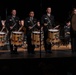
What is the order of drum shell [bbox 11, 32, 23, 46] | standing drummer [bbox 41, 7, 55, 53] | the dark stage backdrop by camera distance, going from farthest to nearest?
the dark stage backdrop < drum shell [bbox 11, 32, 23, 46] < standing drummer [bbox 41, 7, 55, 53]

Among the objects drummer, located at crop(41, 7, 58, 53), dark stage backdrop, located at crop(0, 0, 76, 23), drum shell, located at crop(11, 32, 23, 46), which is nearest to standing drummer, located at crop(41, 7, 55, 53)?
drummer, located at crop(41, 7, 58, 53)

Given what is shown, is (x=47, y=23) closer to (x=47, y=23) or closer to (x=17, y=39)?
(x=47, y=23)

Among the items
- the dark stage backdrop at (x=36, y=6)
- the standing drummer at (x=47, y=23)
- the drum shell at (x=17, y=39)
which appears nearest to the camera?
the standing drummer at (x=47, y=23)

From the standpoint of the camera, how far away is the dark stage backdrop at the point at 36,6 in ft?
49.8

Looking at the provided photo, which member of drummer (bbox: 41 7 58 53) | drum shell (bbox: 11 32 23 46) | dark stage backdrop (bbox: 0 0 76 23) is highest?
dark stage backdrop (bbox: 0 0 76 23)

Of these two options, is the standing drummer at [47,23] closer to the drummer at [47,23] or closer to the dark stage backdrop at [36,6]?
the drummer at [47,23]

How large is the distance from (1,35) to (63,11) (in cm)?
477

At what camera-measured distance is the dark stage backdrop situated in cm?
1517

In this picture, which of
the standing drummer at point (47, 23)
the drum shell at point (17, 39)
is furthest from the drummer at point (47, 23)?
the drum shell at point (17, 39)

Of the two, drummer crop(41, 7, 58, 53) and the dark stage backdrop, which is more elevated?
the dark stage backdrop

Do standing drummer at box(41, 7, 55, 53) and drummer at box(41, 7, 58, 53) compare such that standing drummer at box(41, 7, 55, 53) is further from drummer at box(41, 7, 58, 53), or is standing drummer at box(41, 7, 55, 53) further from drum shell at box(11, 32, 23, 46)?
drum shell at box(11, 32, 23, 46)

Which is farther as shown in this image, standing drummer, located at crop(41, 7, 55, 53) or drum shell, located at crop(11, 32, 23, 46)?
drum shell, located at crop(11, 32, 23, 46)

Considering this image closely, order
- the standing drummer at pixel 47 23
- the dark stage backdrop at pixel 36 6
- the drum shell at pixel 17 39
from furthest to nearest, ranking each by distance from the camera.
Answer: the dark stage backdrop at pixel 36 6
the drum shell at pixel 17 39
the standing drummer at pixel 47 23

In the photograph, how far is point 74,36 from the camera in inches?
435
